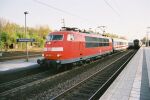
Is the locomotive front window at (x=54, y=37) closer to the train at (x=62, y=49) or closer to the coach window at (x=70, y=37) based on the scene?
the train at (x=62, y=49)

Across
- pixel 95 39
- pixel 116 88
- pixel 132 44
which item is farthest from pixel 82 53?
pixel 132 44

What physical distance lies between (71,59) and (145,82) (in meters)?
6.01

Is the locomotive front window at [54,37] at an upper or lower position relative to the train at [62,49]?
upper

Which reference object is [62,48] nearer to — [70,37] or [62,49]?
[62,49]

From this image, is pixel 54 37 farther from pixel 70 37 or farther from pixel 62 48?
pixel 62 48

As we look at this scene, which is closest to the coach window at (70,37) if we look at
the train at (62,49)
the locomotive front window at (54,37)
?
the train at (62,49)

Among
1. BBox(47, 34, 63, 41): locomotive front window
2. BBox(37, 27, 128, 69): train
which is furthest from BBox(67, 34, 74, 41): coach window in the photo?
BBox(47, 34, 63, 41): locomotive front window

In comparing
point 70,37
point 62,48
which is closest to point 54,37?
point 70,37

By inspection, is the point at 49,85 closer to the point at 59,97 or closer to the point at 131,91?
the point at 59,97

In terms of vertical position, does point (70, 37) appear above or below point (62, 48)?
above

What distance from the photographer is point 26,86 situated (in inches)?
423

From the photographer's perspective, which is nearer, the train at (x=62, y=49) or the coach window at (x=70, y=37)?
the train at (x=62, y=49)

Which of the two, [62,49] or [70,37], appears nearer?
[62,49]

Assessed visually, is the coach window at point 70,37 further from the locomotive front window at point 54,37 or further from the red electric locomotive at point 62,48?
the locomotive front window at point 54,37
